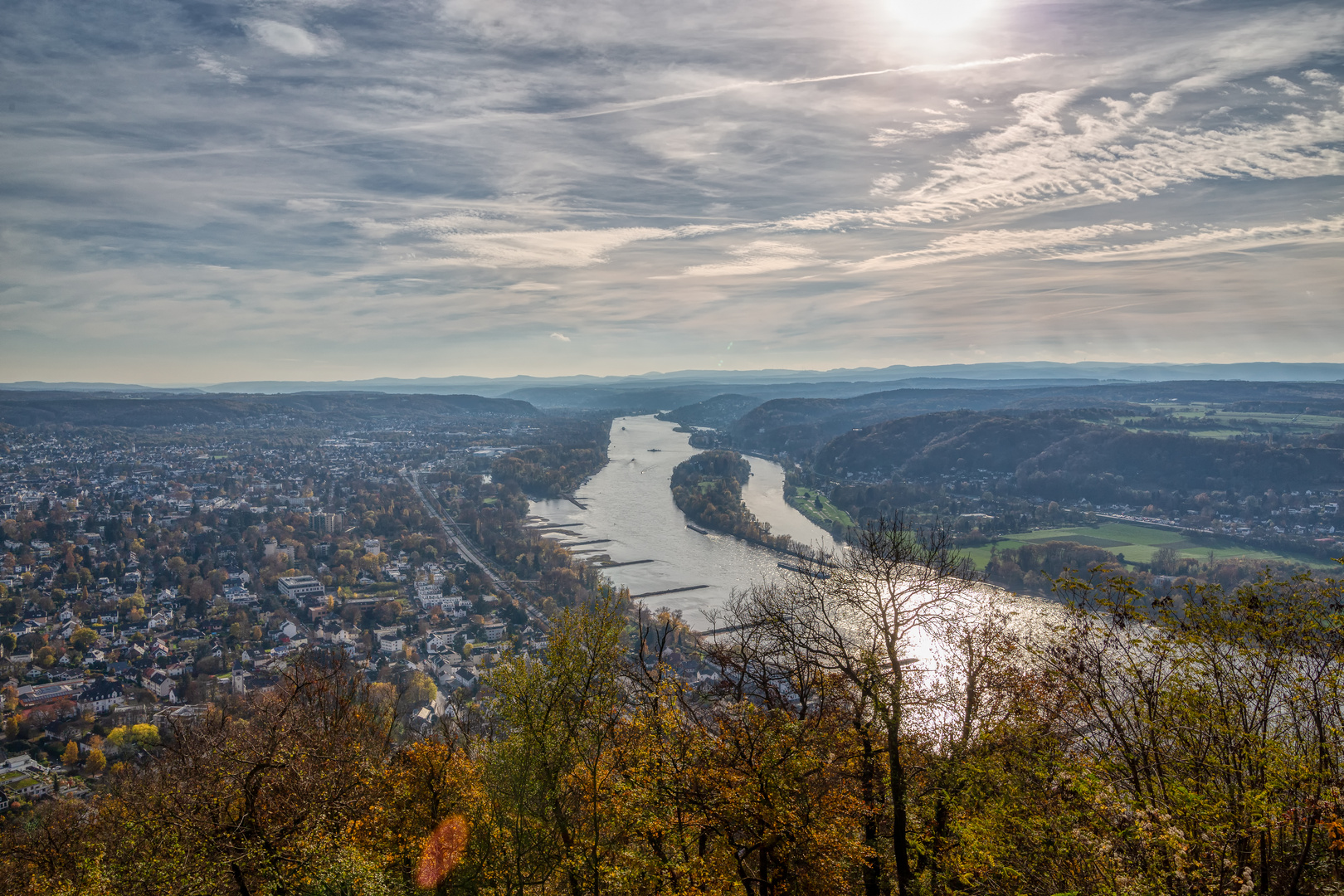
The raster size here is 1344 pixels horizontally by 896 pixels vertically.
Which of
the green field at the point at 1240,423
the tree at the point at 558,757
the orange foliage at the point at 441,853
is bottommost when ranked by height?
the orange foliage at the point at 441,853

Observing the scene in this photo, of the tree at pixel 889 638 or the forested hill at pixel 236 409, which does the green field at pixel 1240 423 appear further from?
the forested hill at pixel 236 409

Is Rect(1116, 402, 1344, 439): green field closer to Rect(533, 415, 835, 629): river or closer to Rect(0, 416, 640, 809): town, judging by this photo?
Rect(533, 415, 835, 629): river

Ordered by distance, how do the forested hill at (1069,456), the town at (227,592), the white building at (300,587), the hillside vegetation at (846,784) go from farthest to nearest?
the forested hill at (1069,456), the white building at (300,587), the town at (227,592), the hillside vegetation at (846,784)

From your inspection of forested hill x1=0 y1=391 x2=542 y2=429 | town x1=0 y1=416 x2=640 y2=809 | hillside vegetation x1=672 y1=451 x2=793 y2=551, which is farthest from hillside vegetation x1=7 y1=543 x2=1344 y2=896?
forested hill x1=0 y1=391 x2=542 y2=429

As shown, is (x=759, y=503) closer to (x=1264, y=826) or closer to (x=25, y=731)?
(x=25, y=731)

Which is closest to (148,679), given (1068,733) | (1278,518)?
(1068,733)

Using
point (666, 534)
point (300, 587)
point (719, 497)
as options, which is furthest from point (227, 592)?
point (719, 497)

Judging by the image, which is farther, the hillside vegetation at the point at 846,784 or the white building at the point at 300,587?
the white building at the point at 300,587

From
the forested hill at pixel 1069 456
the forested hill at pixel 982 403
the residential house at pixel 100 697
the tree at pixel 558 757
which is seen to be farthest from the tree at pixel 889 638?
the forested hill at pixel 982 403
